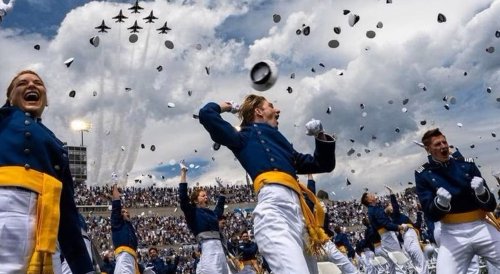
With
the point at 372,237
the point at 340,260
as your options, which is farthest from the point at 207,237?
the point at 372,237

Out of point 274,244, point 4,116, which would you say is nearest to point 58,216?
point 4,116

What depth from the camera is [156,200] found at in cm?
6256

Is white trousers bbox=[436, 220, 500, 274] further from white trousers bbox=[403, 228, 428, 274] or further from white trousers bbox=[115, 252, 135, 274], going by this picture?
white trousers bbox=[403, 228, 428, 274]

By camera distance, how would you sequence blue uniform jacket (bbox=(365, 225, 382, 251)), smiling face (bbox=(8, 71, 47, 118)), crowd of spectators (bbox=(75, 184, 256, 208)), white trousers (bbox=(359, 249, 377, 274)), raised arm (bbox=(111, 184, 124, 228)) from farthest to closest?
1. crowd of spectators (bbox=(75, 184, 256, 208))
2. white trousers (bbox=(359, 249, 377, 274))
3. blue uniform jacket (bbox=(365, 225, 382, 251))
4. raised arm (bbox=(111, 184, 124, 228))
5. smiling face (bbox=(8, 71, 47, 118))

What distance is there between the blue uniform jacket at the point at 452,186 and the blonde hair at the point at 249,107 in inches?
85.4

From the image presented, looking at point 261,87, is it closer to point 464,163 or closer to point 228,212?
point 464,163

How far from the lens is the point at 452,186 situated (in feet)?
22.2

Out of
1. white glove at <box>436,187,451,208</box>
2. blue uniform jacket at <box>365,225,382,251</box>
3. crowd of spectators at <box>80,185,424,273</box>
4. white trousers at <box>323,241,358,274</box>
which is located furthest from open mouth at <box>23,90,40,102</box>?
crowd of spectators at <box>80,185,424,273</box>

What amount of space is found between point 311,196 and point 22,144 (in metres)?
3.11

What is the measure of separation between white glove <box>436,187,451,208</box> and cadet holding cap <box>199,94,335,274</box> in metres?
1.25

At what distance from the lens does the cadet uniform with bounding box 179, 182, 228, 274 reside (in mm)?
11328

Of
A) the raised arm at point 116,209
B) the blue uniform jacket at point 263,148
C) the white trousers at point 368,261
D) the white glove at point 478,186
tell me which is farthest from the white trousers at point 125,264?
the white trousers at point 368,261

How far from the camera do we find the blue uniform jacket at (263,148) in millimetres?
5664

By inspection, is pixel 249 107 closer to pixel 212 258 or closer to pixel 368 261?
pixel 212 258
